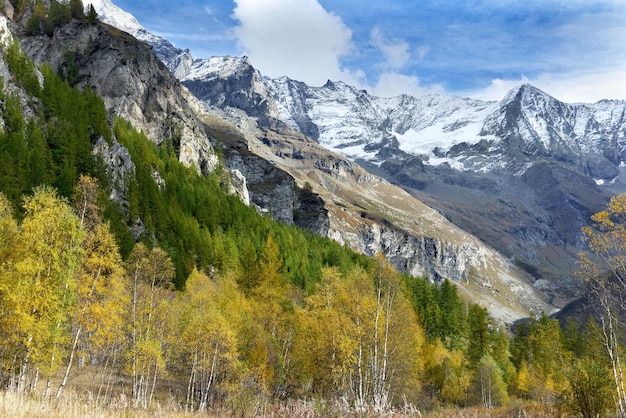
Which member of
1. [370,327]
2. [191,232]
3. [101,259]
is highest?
[191,232]

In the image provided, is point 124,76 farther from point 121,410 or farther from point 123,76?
point 121,410

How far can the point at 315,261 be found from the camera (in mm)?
114062

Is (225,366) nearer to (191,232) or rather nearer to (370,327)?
(370,327)

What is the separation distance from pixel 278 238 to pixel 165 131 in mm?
59629

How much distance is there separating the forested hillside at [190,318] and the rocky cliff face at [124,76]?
2781cm

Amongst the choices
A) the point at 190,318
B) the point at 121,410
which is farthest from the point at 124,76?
the point at 121,410

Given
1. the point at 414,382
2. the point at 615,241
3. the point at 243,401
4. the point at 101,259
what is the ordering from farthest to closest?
the point at 414,382, the point at 101,259, the point at 615,241, the point at 243,401

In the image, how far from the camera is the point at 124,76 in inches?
5359

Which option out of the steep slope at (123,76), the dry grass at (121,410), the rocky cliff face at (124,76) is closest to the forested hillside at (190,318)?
the dry grass at (121,410)

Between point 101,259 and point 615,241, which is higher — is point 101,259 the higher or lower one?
the lower one

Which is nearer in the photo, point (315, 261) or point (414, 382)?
point (414, 382)

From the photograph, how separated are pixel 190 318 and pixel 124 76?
12037 cm

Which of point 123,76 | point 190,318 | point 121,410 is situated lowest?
point 121,410

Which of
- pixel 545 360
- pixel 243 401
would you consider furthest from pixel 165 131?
pixel 243 401
